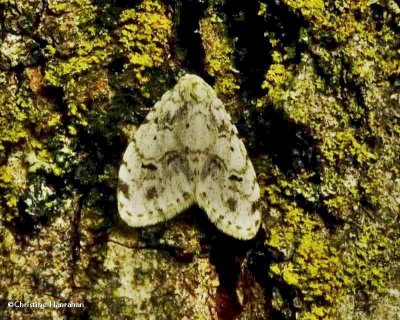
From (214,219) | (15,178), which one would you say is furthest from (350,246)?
(15,178)

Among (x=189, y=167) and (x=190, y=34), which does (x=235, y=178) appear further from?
(x=190, y=34)

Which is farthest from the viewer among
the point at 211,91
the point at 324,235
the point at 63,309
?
the point at 211,91

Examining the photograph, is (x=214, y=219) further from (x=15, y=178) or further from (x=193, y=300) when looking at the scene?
(x=15, y=178)

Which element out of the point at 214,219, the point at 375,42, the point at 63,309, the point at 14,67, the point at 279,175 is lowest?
the point at 63,309

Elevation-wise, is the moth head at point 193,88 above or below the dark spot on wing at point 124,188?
above

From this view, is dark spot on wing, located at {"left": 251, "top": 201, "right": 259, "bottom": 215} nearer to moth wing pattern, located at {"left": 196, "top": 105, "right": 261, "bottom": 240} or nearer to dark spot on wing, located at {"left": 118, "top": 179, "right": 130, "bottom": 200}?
moth wing pattern, located at {"left": 196, "top": 105, "right": 261, "bottom": 240}

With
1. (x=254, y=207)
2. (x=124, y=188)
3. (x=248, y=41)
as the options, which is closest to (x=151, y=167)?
(x=124, y=188)

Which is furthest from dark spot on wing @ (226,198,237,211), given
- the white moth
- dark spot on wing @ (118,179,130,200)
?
dark spot on wing @ (118,179,130,200)

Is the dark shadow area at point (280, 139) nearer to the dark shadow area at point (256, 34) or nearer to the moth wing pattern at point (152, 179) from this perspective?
the dark shadow area at point (256, 34)

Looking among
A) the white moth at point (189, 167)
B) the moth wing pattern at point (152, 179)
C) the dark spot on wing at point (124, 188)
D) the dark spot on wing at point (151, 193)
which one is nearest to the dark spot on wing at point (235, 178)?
the white moth at point (189, 167)
